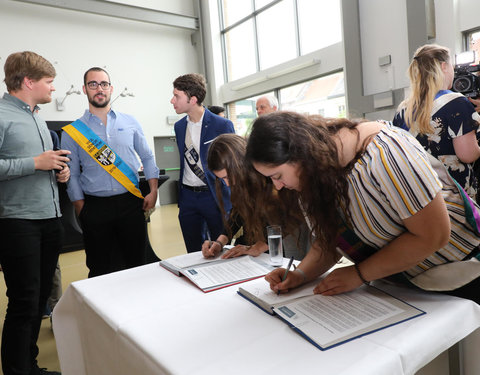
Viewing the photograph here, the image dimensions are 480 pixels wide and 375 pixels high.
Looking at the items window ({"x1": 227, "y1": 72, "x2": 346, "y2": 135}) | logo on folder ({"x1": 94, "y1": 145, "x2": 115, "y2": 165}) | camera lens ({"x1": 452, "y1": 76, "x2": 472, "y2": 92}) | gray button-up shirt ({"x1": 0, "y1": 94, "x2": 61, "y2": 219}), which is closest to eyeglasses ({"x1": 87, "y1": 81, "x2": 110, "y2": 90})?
logo on folder ({"x1": 94, "y1": 145, "x2": 115, "y2": 165})

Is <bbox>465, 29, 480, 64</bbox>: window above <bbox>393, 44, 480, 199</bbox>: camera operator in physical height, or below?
above

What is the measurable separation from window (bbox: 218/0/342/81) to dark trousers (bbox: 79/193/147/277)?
4.97 metres

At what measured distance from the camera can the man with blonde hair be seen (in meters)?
1.46

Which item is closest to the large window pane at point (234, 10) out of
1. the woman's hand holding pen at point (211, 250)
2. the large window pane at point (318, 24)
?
the large window pane at point (318, 24)

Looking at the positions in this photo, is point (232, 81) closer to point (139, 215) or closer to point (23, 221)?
point (139, 215)

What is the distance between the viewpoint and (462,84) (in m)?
2.53

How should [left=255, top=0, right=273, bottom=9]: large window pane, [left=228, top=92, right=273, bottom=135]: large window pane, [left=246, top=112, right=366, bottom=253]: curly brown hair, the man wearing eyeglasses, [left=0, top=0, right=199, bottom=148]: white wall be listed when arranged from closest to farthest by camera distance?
1. [left=246, top=112, right=366, bottom=253]: curly brown hair
2. the man wearing eyeglasses
3. [left=0, top=0, right=199, bottom=148]: white wall
4. [left=255, top=0, right=273, bottom=9]: large window pane
5. [left=228, top=92, right=273, bottom=135]: large window pane

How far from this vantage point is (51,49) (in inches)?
267

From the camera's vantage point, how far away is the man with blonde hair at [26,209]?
146 cm

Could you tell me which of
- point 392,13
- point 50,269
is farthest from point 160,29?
point 50,269

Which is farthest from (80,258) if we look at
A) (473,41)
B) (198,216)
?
(473,41)

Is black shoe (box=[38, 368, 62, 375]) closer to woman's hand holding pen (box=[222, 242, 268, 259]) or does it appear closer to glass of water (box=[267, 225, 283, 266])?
woman's hand holding pen (box=[222, 242, 268, 259])

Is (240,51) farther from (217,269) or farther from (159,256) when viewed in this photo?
(217,269)

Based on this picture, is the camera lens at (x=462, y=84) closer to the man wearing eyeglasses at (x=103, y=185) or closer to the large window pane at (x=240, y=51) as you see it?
the man wearing eyeglasses at (x=103, y=185)
